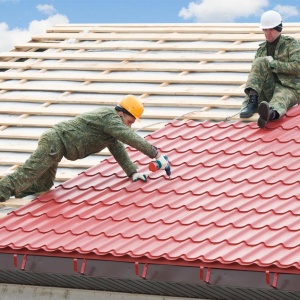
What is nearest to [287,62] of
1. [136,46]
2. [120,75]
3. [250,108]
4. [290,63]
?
[290,63]

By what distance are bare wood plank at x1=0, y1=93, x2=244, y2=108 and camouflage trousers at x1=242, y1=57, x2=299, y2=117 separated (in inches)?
21.7

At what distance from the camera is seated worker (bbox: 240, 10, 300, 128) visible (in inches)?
500

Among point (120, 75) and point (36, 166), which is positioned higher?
point (120, 75)

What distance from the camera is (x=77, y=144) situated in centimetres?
1202

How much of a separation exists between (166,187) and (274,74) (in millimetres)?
2212

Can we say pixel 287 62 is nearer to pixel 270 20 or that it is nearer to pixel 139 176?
pixel 270 20

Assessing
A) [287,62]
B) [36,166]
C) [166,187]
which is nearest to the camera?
[166,187]

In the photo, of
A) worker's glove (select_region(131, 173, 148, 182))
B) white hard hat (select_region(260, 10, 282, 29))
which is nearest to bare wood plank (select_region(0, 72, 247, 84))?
white hard hat (select_region(260, 10, 282, 29))

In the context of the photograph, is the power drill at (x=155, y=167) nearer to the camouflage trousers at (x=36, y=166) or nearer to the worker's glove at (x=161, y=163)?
the worker's glove at (x=161, y=163)

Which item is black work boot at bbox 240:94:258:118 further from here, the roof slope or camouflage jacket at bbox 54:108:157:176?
camouflage jacket at bbox 54:108:157:176

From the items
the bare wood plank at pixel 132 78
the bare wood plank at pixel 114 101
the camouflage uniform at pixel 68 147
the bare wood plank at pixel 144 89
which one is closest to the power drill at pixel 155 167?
the camouflage uniform at pixel 68 147

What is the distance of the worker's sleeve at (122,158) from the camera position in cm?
1203

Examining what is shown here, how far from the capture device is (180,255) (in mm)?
9891

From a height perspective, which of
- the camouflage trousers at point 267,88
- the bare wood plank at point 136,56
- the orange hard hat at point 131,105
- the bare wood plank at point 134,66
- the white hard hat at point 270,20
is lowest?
the orange hard hat at point 131,105
